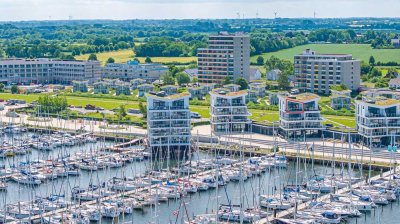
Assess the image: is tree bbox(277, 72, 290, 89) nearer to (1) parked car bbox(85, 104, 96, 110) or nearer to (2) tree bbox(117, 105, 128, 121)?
(1) parked car bbox(85, 104, 96, 110)

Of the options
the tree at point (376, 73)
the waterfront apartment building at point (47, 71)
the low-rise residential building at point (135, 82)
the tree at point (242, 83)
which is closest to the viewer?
the tree at point (242, 83)

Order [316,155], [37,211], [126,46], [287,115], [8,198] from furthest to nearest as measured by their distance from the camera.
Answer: [126,46]
[287,115]
[316,155]
[8,198]
[37,211]

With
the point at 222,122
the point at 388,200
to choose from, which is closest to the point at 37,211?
the point at 388,200

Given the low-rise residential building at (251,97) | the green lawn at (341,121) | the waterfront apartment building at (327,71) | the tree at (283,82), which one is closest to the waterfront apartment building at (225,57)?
the tree at (283,82)

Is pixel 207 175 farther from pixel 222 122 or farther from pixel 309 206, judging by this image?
pixel 222 122

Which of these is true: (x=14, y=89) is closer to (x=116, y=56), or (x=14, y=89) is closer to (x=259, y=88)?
(x=259, y=88)

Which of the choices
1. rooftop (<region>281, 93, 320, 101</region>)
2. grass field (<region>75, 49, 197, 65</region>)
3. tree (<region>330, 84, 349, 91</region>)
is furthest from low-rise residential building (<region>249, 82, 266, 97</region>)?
grass field (<region>75, 49, 197, 65</region>)

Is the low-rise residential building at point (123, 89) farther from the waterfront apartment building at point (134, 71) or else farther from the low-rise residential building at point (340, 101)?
the low-rise residential building at point (340, 101)
